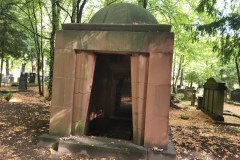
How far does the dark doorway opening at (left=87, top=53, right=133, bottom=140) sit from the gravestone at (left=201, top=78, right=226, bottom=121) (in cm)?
494

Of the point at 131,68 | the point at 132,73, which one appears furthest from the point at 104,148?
the point at 131,68

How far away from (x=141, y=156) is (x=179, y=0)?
13.5m

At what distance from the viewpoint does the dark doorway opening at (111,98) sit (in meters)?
8.16

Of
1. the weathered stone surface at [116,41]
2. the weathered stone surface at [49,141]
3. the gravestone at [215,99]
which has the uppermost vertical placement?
the weathered stone surface at [116,41]

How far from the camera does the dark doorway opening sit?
8164mm

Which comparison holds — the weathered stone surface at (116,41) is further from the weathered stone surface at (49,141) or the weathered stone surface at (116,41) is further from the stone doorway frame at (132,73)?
the weathered stone surface at (49,141)

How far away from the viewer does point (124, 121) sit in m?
9.63

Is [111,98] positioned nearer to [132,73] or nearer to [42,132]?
[42,132]

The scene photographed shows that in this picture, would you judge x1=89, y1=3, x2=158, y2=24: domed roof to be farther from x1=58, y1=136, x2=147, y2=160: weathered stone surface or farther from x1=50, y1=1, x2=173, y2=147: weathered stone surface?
x1=58, y1=136, x2=147, y2=160: weathered stone surface

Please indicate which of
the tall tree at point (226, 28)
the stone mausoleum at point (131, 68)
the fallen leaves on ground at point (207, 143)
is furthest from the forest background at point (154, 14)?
the stone mausoleum at point (131, 68)

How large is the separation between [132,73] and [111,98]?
4.13m

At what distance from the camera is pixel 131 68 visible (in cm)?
588

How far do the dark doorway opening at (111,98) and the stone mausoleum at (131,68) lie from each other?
1.66 metres

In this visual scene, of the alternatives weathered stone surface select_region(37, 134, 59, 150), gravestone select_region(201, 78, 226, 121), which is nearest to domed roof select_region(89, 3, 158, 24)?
weathered stone surface select_region(37, 134, 59, 150)
